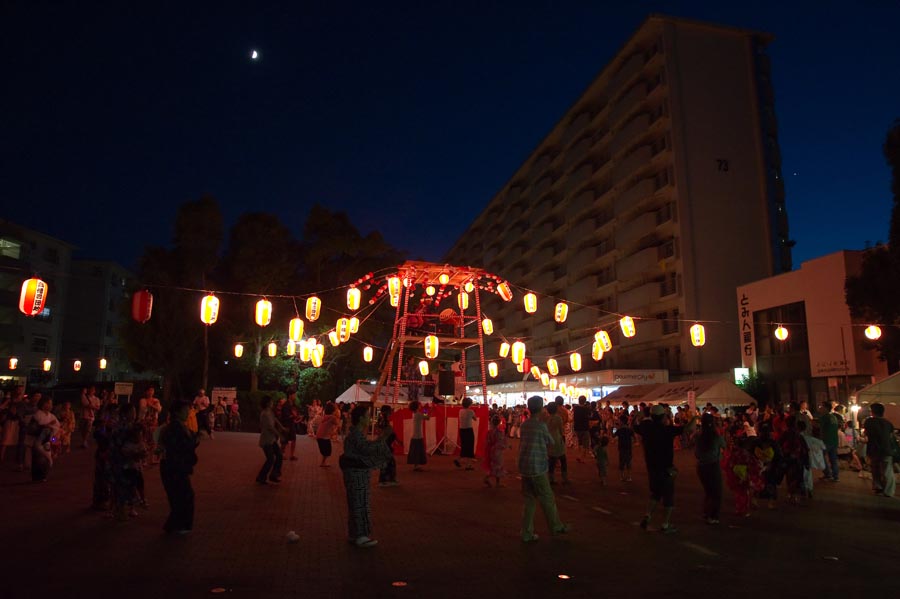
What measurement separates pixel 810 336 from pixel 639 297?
12.3 meters

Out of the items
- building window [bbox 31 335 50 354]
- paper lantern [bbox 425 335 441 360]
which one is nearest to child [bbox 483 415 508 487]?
paper lantern [bbox 425 335 441 360]

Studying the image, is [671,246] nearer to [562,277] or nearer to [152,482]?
[562,277]

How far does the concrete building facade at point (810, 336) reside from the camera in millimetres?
24016

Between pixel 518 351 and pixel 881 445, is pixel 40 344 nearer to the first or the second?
pixel 518 351

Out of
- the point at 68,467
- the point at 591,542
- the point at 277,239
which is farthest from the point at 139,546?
the point at 277,239

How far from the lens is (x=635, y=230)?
38.3m

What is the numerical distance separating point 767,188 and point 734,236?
3.44m

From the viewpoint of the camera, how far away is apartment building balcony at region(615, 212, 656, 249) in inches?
1464

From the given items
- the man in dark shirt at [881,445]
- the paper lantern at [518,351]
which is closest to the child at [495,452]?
the man in dark shirt at [881,445]

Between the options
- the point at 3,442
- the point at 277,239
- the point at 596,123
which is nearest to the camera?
the point at 3,442

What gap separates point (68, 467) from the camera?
13953 mm

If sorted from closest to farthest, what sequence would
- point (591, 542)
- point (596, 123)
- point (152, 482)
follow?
point (591, 542) < point (152, 482) < point (596, 123)

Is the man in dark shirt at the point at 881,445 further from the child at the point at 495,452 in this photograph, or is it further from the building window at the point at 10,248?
the building window at the point at 10,248

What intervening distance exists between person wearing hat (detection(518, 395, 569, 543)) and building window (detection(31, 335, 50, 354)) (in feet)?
150
